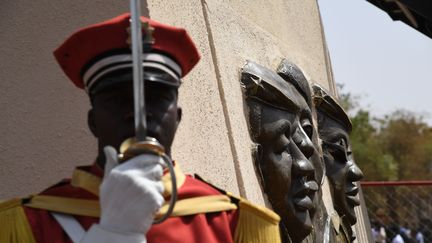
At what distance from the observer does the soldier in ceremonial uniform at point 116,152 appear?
7.56 ft

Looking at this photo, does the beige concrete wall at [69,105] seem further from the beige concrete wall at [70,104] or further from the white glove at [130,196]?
the white glove at [130,196]

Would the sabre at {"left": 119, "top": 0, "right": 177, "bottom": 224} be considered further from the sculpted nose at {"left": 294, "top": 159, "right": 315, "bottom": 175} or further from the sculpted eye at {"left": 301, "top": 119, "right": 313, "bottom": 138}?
the sculpted eye at {"left": 301, "top": 119, "right": 313, "bottom": 138}

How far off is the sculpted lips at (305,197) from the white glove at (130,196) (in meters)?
1.98

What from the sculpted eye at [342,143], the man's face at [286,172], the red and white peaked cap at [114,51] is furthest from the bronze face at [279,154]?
the red and white peaked cap at [114,51]

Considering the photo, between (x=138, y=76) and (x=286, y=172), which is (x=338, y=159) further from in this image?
(x=138, y=76)

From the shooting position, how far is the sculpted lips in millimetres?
4047

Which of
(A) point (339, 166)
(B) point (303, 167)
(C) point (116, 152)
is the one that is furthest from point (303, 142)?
(C) point (116, 152)

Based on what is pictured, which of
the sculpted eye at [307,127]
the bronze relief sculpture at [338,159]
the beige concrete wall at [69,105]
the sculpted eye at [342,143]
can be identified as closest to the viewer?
the beige concrete wall at [69,105]

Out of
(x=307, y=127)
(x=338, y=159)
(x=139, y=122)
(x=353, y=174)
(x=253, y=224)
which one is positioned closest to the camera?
(x=139, y=122)

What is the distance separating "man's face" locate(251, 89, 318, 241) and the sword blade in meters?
1.90

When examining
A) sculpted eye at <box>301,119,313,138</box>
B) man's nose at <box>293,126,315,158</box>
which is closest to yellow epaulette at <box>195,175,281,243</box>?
man's nose at <box>293,126,315,158</box>

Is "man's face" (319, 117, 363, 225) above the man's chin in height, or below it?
above

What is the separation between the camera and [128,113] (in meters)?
2.27

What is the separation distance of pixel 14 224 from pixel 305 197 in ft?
6.27
